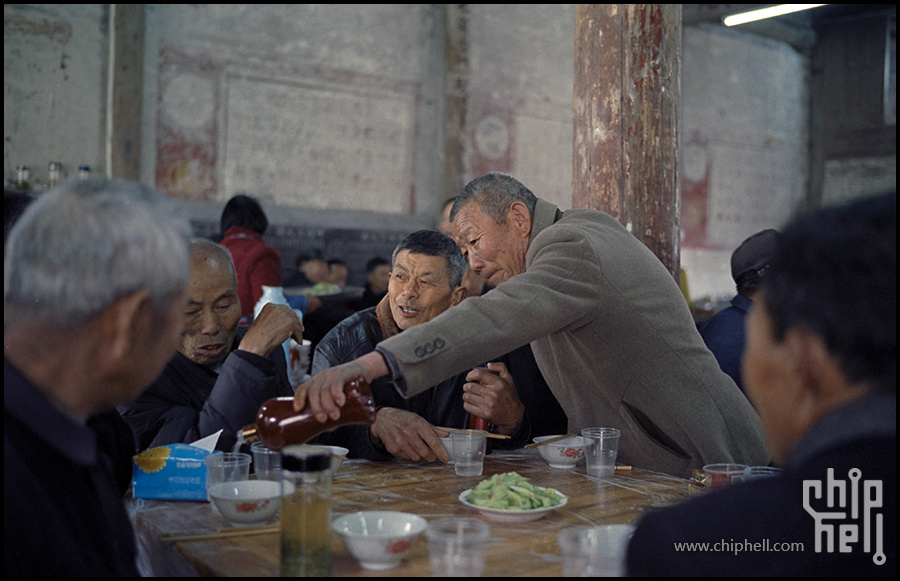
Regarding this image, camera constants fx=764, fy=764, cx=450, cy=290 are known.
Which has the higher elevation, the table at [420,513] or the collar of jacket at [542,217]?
the collar of jacket at [542,217]

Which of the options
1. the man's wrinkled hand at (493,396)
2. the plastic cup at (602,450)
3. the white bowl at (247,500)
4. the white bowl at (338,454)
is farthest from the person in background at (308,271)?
the white bowl at (247,500)

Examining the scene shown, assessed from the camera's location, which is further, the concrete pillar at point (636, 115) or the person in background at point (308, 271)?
the person in background at point (308, 271)

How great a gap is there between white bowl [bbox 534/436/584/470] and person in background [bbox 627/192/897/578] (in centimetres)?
116

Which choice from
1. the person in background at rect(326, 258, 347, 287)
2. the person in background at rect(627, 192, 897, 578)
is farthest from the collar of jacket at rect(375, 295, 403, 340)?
the person in background at rect(326, 258, 347, 287)

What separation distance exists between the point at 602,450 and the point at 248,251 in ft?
10.5

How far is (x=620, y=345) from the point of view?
7.50 ft

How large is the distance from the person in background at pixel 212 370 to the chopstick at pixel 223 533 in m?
0.52

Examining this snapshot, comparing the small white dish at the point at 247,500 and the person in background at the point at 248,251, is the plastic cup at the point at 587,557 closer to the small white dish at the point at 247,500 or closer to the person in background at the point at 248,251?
the small white dish at the point at 247,500

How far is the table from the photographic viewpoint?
1375 mm

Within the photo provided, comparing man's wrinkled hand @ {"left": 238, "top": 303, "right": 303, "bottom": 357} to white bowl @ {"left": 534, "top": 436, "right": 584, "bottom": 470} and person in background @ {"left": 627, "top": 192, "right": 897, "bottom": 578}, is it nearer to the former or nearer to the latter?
white bowl @ {"left": 534, "top": 436, "right": 584, "bottom": 470}

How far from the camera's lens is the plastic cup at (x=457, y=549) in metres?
1.28

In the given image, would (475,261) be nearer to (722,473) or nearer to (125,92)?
(722,473)

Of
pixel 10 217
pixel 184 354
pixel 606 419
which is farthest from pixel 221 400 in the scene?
pixel 606 419

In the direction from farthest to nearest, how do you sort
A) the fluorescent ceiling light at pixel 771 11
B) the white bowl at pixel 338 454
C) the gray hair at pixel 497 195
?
the fluorescent ceiling light at pixel 771 11, the gray hair at pixel 497 195, the white bowl at pixel 338 454
